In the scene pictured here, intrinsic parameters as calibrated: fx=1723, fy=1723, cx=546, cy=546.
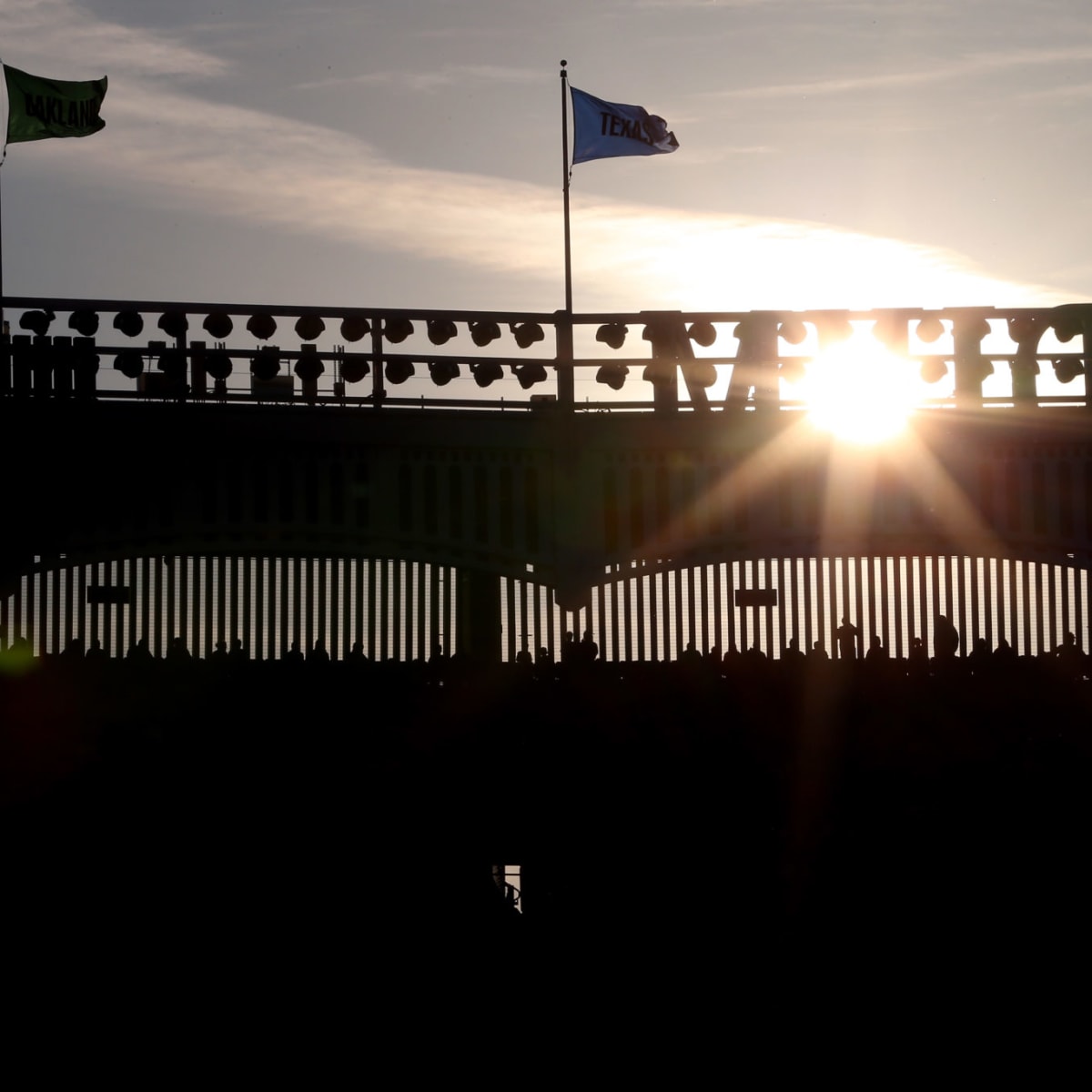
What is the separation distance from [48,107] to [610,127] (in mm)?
13693

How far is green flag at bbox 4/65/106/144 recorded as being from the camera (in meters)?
40.3

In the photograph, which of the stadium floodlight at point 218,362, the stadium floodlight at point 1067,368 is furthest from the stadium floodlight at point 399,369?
the stadium floodlight at point 1067,368

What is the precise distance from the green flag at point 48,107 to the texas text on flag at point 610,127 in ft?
38.6

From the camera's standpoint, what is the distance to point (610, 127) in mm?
43625

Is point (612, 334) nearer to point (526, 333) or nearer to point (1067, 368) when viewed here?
point (526, 333)

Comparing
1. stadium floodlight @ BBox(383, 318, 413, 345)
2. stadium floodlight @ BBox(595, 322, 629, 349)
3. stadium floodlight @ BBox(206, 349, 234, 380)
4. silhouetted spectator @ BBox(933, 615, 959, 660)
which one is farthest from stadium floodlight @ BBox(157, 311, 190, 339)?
silhouetted spectator @ BBox(933, 615, 959, 660)

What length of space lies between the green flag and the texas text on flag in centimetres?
1178

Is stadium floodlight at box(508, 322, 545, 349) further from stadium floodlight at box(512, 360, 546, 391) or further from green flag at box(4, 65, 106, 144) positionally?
green flag at box(4, 65, 106, 144)

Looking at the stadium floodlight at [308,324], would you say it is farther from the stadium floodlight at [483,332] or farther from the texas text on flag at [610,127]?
the texas text on flag at [610,127]

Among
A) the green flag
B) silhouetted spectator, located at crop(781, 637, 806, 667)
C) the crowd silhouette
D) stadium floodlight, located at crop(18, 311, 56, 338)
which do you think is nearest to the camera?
the crowd silhouette

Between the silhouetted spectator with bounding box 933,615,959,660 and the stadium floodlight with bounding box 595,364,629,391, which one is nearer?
the silhouetted spectator with bounding box 933,615,959,660

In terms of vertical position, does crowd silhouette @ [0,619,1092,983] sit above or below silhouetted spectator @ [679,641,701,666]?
below

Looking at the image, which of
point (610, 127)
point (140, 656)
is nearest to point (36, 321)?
point (140, 656)

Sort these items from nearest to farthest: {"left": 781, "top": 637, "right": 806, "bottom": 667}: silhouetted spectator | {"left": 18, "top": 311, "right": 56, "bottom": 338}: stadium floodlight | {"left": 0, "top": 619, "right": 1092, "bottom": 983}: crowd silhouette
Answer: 1. {"left": 0, "top": 619, "right": 1092, "bottom": 983}: crowd silhouette
2. {"left": 781, "top": 637, "right": 806, "bottom": 667}: silhouetted spectator
3. {"left": 18, "top": 311, "right": 56, "bottom": 338}: stadium floodlight
